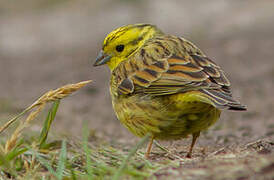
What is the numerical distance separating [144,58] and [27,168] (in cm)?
157

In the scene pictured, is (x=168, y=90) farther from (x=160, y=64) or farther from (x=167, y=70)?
(x=160, y=64)

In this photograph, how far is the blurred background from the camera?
771 centimetres

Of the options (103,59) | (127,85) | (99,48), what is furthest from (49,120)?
(99,48)

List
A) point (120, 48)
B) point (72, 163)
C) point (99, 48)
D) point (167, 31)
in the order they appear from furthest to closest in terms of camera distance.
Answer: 1. point (167, 31)
2. point (99, 48)
3. point (120, 48)
4. point (72, 163)

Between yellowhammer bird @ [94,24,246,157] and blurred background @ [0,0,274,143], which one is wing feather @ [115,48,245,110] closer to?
yellowhammer bird @ [94,24,246,157]

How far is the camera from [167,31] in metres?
13.3

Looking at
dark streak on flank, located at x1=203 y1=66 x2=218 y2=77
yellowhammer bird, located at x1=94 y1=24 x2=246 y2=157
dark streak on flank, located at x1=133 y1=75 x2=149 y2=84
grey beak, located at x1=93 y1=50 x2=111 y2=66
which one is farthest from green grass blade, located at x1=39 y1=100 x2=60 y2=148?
dark streak on flank, located at x1=203 y1=66 x2=218 y2=77

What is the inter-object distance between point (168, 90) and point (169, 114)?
0.20 m

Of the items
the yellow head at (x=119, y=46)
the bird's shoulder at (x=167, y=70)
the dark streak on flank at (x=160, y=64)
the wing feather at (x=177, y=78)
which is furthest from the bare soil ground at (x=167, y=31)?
the yellow head at (x=119, y=46)

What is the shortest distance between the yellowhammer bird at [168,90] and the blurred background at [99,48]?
4.04ft

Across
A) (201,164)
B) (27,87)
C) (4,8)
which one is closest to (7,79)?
(27,87)

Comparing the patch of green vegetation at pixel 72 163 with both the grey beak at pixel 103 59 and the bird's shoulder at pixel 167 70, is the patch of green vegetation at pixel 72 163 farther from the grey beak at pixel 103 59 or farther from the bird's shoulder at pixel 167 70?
the grey beak at pixel 103 59

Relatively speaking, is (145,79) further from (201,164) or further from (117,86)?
(201,164)

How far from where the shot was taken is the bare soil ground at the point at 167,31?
4.36 m
